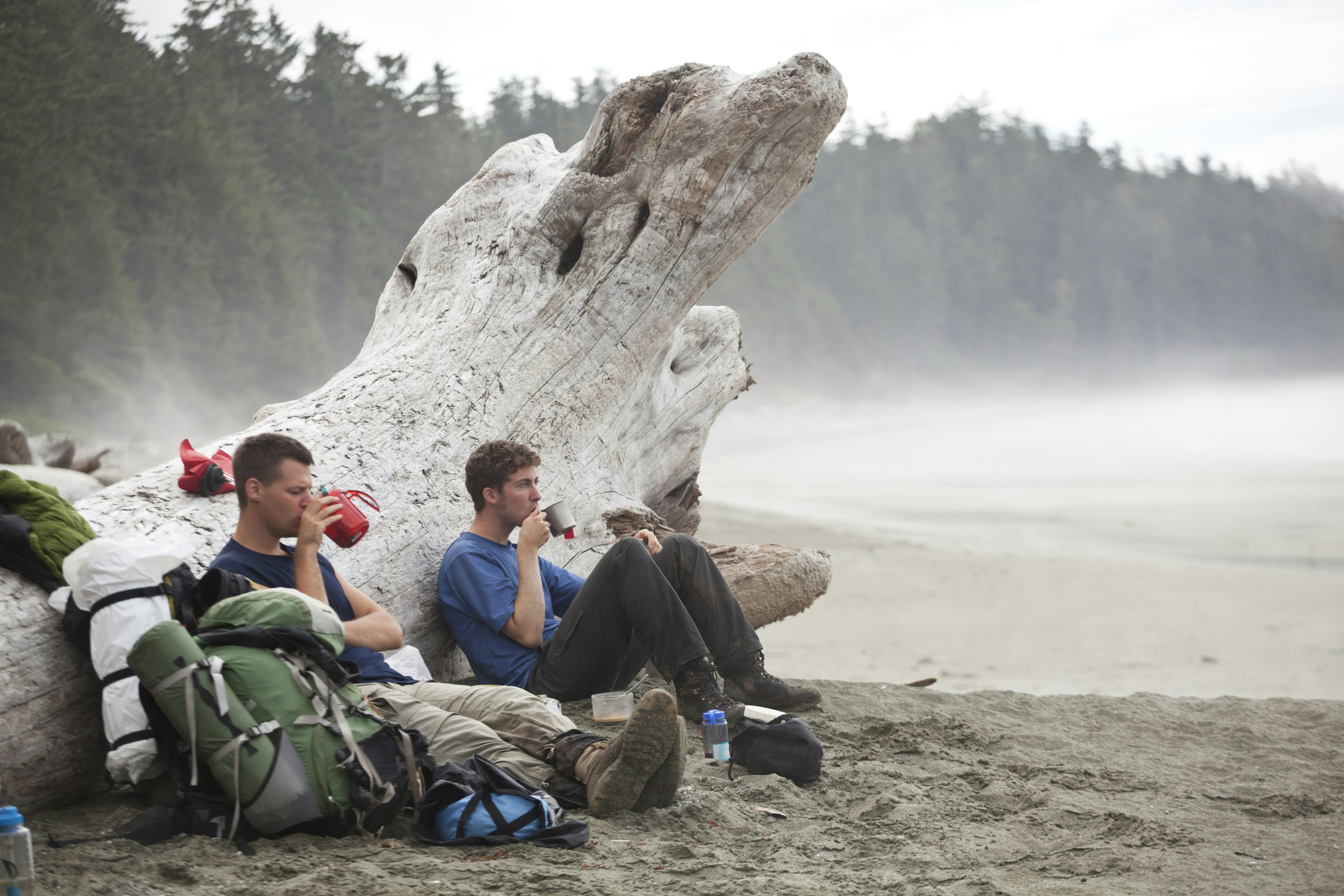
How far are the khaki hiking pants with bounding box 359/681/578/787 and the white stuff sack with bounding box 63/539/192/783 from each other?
2.20 ft

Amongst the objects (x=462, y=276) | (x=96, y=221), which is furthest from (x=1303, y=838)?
(x=96, y=221)

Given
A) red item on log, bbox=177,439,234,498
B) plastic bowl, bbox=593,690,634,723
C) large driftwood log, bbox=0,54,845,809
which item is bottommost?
plastic bowl, bbox=593,690,634,723

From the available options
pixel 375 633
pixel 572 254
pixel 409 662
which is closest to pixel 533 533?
pixel 409 662

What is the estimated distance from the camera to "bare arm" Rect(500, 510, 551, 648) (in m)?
4.10

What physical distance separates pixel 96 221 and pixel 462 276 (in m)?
25.4

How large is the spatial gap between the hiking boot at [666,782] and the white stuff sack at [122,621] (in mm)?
1419

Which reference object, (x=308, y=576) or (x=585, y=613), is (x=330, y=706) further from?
(x=585, y=613)

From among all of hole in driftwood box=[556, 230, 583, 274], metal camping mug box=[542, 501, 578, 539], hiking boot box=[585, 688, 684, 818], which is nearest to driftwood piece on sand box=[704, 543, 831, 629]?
metal camping mug box=[542, 501, 578, 539]

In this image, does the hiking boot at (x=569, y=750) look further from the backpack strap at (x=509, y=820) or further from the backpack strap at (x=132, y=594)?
the backpack strap at (x=132, y=594)

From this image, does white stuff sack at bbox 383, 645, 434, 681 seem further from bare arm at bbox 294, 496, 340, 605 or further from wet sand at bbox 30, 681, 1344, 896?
wet sand at bbox 30, 681, 1344, 896

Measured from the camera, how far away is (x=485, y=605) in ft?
13.3

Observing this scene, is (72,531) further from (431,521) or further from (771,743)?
(771,743)

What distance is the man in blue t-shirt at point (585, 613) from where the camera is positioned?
400 centimetres

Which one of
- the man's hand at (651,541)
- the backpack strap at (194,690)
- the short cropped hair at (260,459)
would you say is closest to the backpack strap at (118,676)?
the backpack strap at (194,690)
